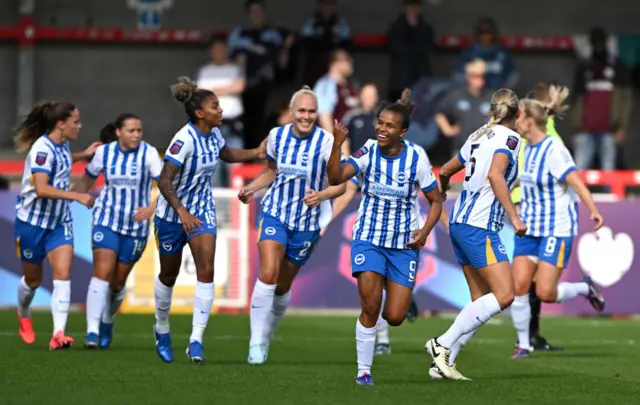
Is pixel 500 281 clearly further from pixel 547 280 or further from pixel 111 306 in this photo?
pixel 111 306

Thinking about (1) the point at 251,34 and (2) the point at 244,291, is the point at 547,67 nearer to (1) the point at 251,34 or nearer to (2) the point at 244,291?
(1) the point at 251,34

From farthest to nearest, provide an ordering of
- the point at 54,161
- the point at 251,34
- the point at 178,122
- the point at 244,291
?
the point at 178,122 → the point at 251,34 → the point at 244,291 → the point at 54,161

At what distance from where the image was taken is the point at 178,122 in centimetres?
2117

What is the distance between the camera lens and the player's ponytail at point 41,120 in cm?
1269

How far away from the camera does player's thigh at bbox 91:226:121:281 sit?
12.6 metres

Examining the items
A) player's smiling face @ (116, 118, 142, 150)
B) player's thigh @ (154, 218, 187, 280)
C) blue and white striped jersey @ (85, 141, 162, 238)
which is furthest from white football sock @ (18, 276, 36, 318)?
player's thigh @ (154, 218, 187, 280)

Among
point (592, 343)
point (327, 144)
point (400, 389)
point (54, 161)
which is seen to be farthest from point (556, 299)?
point (54, 161)

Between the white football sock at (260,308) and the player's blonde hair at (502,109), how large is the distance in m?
2.22

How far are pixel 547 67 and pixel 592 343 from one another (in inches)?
325

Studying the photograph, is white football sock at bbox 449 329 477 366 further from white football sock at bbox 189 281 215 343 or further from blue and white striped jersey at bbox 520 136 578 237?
blue and white striped jersey at bbox 520 136 578 237

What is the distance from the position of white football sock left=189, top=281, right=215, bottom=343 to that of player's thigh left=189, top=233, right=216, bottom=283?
3.6 inches

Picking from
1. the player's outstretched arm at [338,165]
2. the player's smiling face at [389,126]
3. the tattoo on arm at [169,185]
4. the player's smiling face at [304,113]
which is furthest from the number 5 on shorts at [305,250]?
the player's smiling face at [389,126]

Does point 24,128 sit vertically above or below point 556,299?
above

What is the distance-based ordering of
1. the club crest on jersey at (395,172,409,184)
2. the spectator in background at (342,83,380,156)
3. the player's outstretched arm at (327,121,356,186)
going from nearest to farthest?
1. the player's outstretched arm at (327,121,356,186)
2. the club crest on jersey at (395,172,409,184)
3. the spectator in background at (342,83,380,156)
